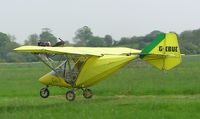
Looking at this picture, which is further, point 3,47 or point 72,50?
point 3,47

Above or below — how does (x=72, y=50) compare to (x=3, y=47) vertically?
below

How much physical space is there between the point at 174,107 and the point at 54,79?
729 centimetres

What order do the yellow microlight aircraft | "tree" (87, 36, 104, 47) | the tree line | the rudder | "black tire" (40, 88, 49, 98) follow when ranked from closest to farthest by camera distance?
1. the yellow microlight aircraft
2. the rudder
3. "black tire" (40, 88, 49, 98)
4. the tree line
5. "tree" (87, 36, 104, 47)

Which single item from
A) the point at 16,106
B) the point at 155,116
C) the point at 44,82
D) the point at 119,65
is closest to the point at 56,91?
the point at 44,82

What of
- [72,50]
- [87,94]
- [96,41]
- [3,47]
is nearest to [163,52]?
[87,94]

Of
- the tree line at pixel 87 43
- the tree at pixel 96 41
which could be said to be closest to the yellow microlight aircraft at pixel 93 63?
the tree line at pixel 87 43

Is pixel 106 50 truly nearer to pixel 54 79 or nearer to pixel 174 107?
pixel 54 79

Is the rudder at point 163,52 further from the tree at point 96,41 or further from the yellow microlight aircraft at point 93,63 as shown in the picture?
the tree at point 96,41

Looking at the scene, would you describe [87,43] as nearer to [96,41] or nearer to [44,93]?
[96,41]

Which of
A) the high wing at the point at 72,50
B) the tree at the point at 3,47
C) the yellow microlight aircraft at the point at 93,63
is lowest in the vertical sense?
the yellow microlight aircraft at the point at 93,63

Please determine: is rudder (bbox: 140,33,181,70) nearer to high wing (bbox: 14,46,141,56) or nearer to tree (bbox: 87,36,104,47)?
high wing (bbox: 14,46,141,56)

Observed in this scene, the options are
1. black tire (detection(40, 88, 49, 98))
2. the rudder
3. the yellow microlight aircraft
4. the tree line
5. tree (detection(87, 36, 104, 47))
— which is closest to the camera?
the yellow microlight aircraft

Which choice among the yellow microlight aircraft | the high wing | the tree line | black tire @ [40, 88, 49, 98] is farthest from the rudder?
the tree line

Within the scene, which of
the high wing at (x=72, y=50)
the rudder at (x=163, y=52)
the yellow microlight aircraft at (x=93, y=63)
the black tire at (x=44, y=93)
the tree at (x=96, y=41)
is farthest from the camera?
the tree at (x=96, y=41)
